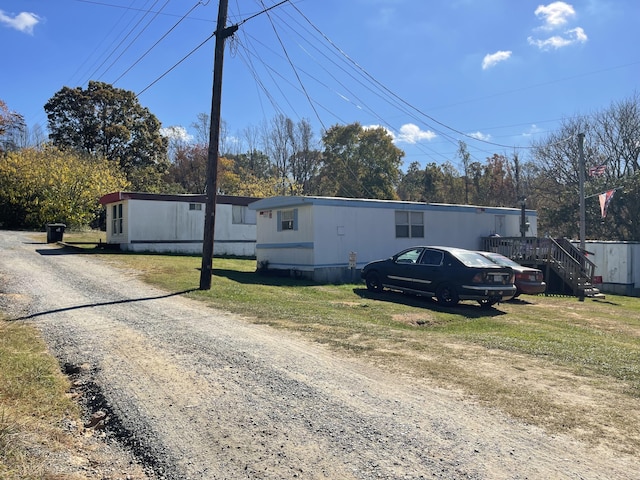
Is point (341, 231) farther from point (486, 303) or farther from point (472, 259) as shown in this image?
point (486, 303)

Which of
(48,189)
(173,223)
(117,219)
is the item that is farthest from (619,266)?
(48,189)

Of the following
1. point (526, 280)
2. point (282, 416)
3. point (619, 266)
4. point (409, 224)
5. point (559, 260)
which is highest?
point (409, 224)

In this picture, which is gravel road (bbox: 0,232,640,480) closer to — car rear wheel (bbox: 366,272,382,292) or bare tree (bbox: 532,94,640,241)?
car rear wheel (bbox: 366,272,382,292)

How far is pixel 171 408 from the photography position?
177 inches

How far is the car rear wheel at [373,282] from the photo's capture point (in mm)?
14523

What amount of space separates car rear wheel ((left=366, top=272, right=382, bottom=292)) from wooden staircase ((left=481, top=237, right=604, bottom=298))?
780 centimetres

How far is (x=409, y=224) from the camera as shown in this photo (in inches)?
767

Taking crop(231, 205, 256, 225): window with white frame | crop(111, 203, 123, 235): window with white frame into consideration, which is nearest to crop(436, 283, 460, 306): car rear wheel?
crop(231, 205, 256, 225): window with white frame

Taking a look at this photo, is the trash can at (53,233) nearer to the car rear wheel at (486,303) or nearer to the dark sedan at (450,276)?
the dark sedan at (450,276)

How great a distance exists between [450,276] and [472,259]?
2.61 ft

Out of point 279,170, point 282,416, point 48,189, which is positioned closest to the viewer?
point 282,416

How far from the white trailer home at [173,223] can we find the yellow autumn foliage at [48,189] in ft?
22.2

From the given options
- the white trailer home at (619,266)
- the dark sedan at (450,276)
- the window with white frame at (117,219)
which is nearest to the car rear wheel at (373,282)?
the dark sedan at (450,276)

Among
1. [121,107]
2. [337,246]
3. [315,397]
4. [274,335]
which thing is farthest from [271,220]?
[121,107]
